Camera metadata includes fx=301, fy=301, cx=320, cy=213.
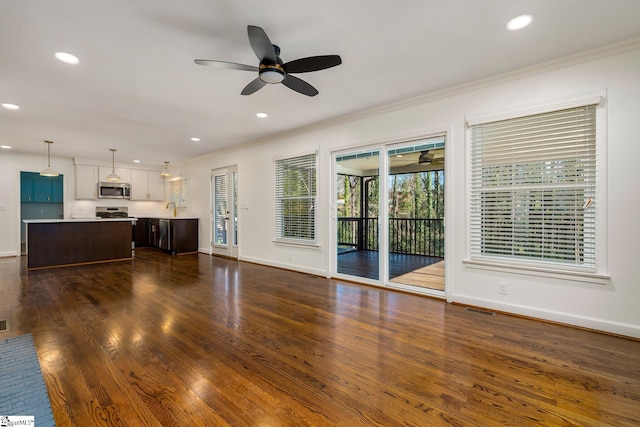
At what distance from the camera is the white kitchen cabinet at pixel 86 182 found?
26.2ft

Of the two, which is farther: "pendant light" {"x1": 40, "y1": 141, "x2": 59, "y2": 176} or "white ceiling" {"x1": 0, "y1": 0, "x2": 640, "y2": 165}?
"pendant light" {"x1": 40, "y1": 141, "x2": 59, "y2": 176}

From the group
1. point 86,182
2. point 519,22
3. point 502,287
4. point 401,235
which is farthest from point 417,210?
point 86,182

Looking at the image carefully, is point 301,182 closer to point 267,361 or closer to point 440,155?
point 440,155

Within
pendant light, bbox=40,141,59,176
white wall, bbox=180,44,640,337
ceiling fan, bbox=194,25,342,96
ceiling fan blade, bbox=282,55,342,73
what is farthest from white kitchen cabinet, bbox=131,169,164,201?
ceiling fan blade, bbox=282,55,342,73

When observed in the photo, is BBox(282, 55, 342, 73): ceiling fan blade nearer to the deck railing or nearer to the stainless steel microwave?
the deck railing

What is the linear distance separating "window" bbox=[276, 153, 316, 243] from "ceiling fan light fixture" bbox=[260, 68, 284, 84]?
8.53 feet

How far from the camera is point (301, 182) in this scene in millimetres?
5414

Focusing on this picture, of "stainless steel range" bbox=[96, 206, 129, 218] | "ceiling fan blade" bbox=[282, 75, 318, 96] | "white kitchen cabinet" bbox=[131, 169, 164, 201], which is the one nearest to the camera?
"ceiling fan blade" bbox=[282, 75, 318, 96]

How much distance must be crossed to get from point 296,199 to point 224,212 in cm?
257

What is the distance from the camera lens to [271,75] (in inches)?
101

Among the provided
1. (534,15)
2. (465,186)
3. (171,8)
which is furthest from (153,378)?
(534,15)

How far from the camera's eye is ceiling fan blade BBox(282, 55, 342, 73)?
7.95 ft

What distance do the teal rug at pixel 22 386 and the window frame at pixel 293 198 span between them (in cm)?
363

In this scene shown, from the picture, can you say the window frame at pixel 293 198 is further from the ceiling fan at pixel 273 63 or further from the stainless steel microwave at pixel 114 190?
the stainless steel microwave at pixel 114 190
